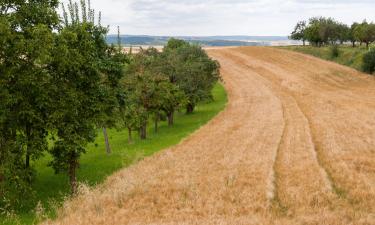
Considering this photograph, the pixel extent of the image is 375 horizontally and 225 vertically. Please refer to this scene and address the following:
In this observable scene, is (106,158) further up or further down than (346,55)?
further down

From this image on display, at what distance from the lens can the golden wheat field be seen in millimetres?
21031

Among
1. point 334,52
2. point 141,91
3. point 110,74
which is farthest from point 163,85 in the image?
point 334,52

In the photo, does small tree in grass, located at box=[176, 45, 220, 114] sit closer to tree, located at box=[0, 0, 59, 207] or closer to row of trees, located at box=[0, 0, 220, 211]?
row of trees, located at box=[0, 0, 220, 211]

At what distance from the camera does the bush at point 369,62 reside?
3895 inches

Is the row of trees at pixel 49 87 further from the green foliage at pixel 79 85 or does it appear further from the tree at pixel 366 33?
the tree at pixel 366 33

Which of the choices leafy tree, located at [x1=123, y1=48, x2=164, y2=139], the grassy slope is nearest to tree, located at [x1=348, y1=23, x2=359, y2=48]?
the grassy slope

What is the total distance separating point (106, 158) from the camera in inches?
1500

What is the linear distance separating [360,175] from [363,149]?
8760mm

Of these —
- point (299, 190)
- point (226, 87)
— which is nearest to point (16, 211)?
point (299, 190)

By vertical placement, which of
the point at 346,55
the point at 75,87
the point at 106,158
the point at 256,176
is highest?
the point at 346,55

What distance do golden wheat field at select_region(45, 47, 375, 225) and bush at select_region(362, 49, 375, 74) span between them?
4013 centimetres

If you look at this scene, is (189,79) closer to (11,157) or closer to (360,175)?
(360,175)

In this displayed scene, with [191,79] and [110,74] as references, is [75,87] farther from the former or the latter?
[191,79]

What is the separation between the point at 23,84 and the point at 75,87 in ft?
10.4
